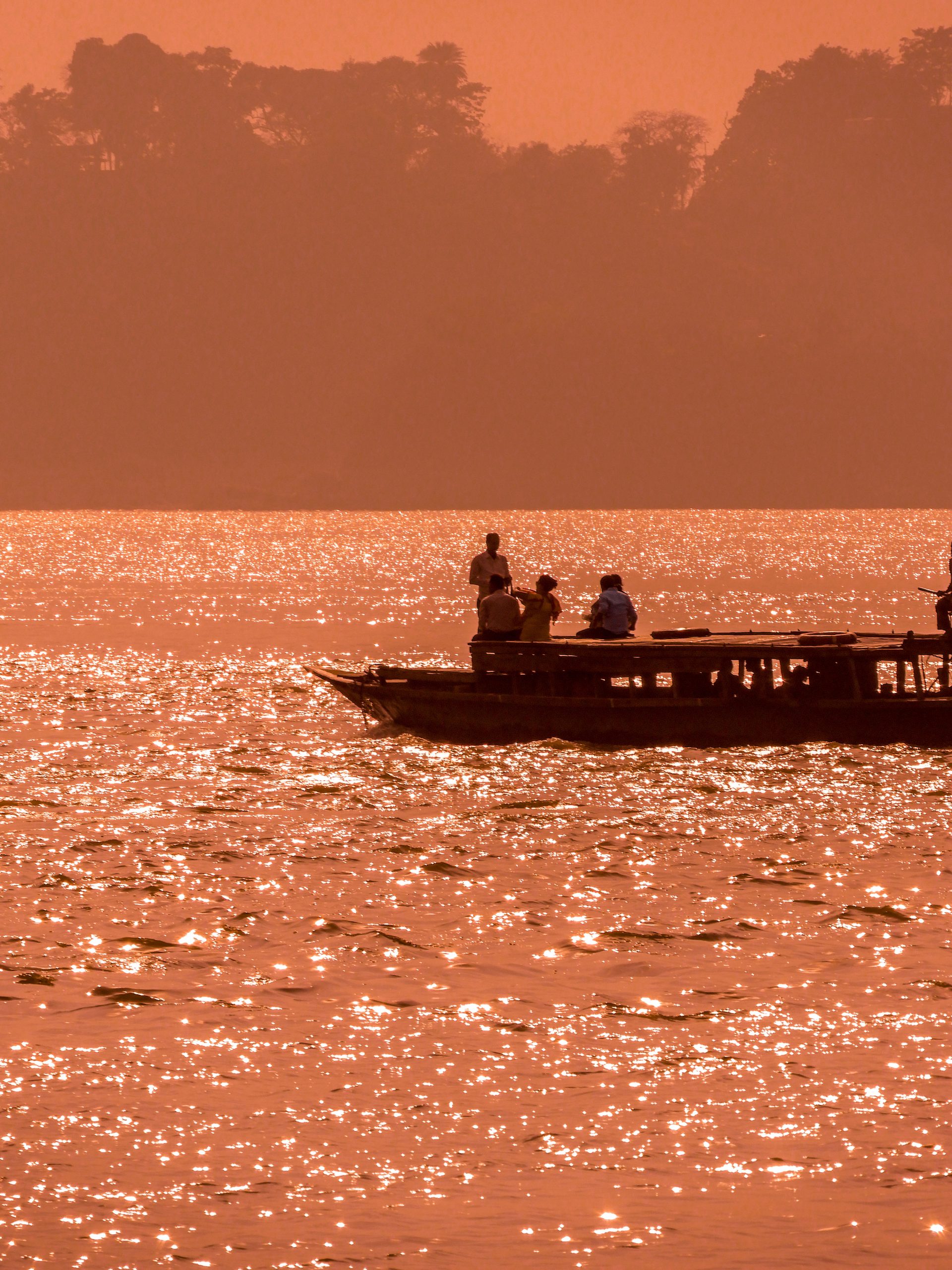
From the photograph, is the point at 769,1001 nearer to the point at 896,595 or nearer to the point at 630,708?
the point at 630,708

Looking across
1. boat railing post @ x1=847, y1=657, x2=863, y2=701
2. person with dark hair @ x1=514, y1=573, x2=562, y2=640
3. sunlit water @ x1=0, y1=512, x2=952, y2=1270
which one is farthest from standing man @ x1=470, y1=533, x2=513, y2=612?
boat railing post @ x1=847, y1=657, x2=863, y2=701

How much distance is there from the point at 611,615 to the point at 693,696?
1558mm

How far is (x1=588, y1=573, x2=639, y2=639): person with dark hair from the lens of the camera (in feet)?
79.0

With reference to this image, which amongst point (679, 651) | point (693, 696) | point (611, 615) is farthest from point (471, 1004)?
point (611, 615)

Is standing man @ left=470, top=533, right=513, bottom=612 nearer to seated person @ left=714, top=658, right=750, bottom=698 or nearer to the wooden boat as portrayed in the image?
the wooden boat

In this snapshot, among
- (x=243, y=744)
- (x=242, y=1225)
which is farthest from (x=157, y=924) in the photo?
(x=243, y=744)

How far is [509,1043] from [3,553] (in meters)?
112

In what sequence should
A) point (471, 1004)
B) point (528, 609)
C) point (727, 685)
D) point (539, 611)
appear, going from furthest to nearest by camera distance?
1. point (528, 609)
2. point (539, 611)
3. point (727, 685)
4. point (471, 1004)

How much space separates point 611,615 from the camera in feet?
79.0

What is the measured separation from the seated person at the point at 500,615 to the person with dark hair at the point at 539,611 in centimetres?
17

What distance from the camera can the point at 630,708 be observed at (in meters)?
23.1

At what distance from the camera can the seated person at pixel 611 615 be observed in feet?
79.0

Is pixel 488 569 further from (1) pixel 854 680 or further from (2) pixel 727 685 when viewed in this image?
(1) pixel 854 680

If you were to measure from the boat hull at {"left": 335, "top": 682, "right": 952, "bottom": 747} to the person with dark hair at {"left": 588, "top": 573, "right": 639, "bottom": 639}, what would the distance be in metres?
1.25
